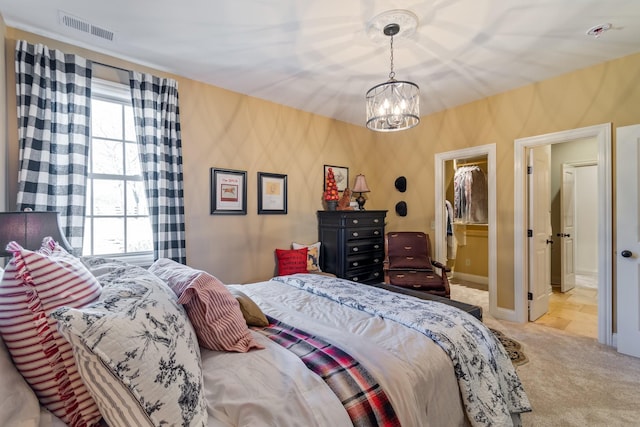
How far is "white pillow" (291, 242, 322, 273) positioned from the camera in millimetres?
3639

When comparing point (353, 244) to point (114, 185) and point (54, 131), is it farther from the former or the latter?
point (54, 131)

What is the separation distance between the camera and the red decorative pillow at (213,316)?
1.16 metres

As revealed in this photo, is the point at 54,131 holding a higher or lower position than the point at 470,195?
higher

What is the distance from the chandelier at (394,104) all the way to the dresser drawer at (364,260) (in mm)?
1915

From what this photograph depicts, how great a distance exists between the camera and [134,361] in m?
0.73

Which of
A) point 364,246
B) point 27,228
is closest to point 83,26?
point 27,228

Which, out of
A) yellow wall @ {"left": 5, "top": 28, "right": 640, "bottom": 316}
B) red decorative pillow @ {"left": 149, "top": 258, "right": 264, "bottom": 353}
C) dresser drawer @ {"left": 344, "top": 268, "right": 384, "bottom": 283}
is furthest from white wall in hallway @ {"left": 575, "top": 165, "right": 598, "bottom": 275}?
red decorative pillow @ {"left": 149, "top": 258, "right": 264, "bottom": 353}

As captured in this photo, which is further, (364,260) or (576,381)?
(364,260)

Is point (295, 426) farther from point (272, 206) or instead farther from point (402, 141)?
point (402, 141)

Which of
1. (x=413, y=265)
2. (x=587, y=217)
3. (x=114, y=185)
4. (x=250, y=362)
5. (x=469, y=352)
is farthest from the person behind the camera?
(x=587, y=217)

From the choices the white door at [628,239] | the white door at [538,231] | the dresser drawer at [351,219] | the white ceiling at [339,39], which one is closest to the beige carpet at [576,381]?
the white door at [628,239]

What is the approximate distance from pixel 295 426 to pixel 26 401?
68 cm

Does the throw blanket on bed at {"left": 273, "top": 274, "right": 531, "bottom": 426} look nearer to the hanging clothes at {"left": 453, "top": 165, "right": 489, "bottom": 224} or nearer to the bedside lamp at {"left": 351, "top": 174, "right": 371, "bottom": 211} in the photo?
A: the bedside lamp at {"left": 351, "top": 174, "right": 371, "bottom": 211}

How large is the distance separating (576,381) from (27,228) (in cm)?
359
